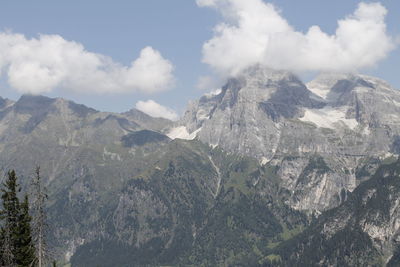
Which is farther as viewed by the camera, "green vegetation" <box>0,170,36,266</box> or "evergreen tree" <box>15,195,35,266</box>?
"evergreen tree" <box>15,195,35,266</box>

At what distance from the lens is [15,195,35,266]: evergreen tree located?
9375 centimetres

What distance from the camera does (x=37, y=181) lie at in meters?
84.6

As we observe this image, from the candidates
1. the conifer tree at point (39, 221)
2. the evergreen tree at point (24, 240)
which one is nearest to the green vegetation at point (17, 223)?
the evergreen tree at point (24, 240)

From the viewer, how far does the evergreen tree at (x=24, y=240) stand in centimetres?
9375

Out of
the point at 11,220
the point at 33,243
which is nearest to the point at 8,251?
the point at 33,243

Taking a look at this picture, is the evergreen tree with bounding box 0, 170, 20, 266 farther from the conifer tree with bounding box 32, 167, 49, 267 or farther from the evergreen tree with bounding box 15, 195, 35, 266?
the conifer tree with bounding box 32, 167, 49, 267

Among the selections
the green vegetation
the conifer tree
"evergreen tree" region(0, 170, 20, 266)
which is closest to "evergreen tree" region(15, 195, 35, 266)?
the green vegetation

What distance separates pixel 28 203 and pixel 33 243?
8.39 metres

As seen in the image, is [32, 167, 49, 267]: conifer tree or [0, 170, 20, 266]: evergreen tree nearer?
→ [32, 167, 49, 267]: conifer tree

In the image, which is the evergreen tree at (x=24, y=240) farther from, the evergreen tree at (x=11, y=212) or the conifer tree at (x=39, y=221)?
the conifer tree at (x=39, y=221)

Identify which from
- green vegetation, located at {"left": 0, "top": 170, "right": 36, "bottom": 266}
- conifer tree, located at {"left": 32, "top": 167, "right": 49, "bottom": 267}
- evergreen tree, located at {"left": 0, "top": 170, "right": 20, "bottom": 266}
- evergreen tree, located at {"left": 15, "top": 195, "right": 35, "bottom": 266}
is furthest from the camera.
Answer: evergreen tree, located at {"left": 15, "top": 195, "right": 35, "bottom": 266}

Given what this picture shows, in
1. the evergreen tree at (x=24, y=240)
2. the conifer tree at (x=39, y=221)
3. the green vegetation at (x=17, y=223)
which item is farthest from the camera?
the evergreen tree at (x=24, y=240)

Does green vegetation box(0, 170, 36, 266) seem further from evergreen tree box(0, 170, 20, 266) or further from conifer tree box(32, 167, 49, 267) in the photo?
conifer tree box(32, 167, 49, 267)

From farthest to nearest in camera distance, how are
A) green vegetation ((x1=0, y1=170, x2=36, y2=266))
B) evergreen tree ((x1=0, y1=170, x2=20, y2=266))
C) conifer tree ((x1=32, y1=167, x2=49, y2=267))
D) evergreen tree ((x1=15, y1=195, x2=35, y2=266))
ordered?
evergreen tree ((x1=15, y1=195, x2=35, y2=266)) < green vegetation ((x1=0, y1=170, x2=36, y2=266)) < evergreen tree ((x1=0, y1=170, x2=20, y2=266)) < conifer tree ((x1=32, y1=167, x2=49, y2=267))
